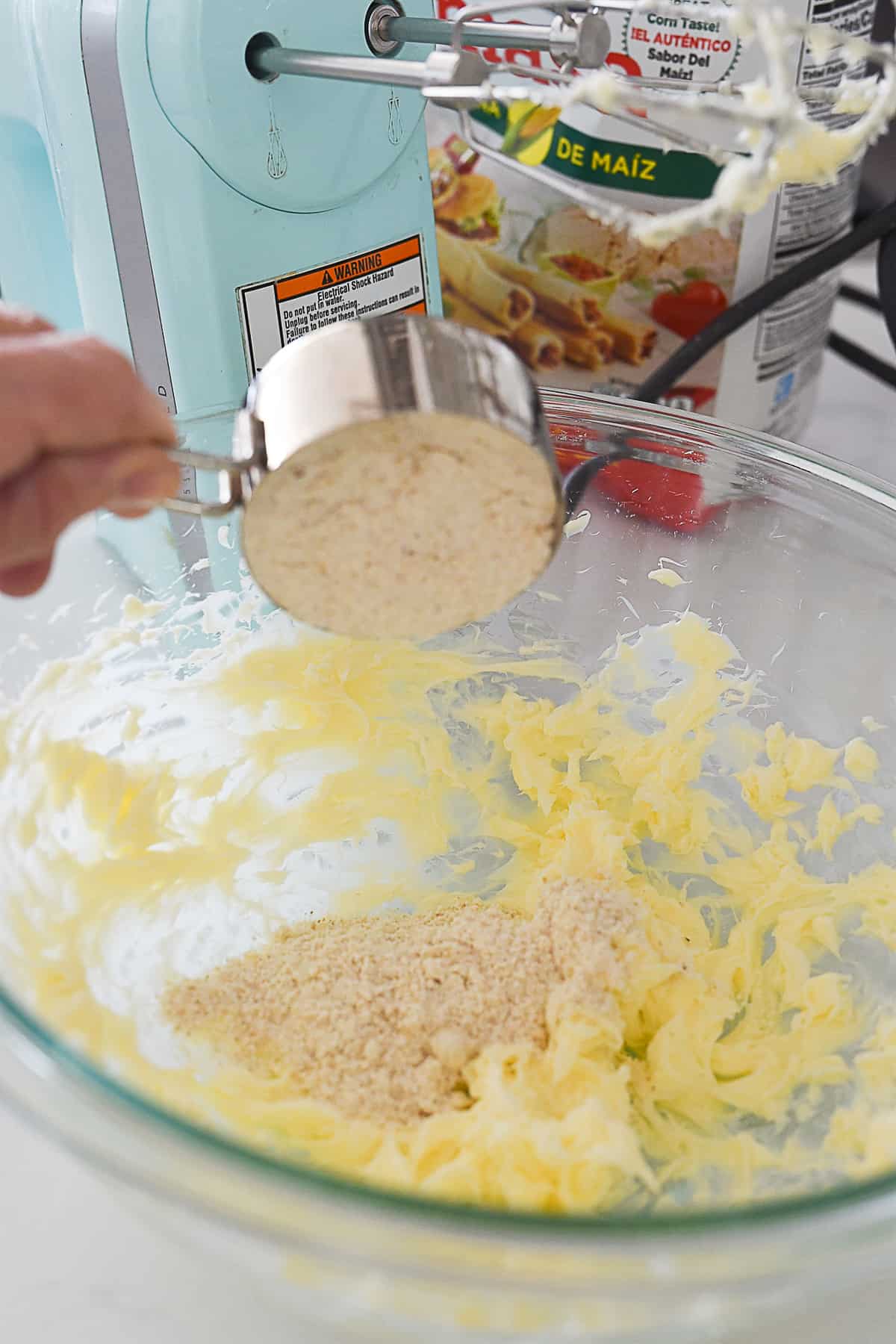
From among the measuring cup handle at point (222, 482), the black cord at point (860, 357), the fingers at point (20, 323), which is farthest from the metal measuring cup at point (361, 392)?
the black cord at point (860, 357)

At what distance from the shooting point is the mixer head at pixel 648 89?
44 centimetres

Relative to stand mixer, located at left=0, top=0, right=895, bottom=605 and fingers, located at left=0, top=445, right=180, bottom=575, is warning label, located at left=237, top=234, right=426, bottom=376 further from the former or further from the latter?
fingers, located at left=0, top=445, right=180, bottom=575

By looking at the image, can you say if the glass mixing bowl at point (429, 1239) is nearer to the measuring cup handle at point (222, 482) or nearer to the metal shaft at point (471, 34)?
the measuring cup handle at point (222, 482)

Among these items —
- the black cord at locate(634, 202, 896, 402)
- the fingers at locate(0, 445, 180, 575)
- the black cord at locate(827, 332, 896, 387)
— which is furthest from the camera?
the black cord at locate(827, 332, 896, 387)

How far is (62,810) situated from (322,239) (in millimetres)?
369

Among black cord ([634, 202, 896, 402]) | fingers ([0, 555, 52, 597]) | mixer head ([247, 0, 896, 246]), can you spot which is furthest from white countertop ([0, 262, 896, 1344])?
black cord ([634, 202, 896, 402])

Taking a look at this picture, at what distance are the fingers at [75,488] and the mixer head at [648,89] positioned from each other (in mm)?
205

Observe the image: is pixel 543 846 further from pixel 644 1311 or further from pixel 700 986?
pixel 644 1311

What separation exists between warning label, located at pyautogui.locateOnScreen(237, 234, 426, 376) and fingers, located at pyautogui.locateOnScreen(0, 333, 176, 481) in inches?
8.8

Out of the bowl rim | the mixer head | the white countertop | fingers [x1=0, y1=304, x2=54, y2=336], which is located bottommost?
the white countertop

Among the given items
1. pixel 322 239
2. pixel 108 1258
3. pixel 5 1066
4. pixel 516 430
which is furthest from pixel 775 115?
pixel 108 1258

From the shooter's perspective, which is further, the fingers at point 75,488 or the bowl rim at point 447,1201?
the fingers at point 75,488

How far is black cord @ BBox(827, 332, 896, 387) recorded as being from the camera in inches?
43.5

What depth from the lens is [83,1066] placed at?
44cm
